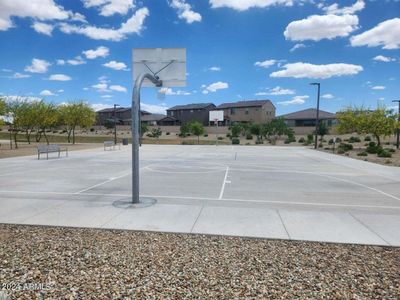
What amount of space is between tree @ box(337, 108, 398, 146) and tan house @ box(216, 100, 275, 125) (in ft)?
155

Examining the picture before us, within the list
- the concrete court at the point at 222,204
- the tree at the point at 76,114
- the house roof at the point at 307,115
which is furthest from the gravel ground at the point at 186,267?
the house roof at the point at 307,115

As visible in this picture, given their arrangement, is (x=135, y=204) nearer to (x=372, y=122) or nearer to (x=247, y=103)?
(x=372, y=122)

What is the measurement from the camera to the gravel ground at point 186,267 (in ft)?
11.9

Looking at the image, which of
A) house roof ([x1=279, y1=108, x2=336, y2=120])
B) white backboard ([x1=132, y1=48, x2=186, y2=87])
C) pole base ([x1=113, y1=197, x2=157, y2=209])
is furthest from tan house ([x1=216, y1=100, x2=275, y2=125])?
pole base ([x1=113, y1=197, x2=157, y2=209])

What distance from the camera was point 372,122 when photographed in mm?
31594

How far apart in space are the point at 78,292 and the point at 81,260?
90 centimetres

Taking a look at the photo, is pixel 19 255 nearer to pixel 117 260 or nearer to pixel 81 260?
pixel 81 260

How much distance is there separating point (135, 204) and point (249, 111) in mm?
77915

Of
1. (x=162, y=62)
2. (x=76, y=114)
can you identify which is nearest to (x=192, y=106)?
(x=76, y=114)

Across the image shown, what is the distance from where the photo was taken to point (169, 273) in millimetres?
4066

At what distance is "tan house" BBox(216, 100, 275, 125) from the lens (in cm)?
8200

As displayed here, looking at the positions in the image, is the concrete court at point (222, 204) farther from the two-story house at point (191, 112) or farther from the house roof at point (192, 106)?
the house roof at point (192, 106)

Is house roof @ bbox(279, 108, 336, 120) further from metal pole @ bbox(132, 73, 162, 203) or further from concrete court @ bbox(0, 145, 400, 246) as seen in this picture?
metal pole @ bbox(132, 73, 162, 203)

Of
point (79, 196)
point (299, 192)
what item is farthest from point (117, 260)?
point (299, 192)
